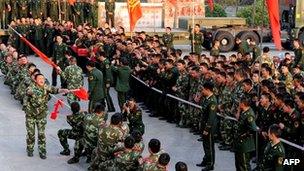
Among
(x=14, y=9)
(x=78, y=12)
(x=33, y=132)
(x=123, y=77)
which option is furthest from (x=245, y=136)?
(x=14, y=9)

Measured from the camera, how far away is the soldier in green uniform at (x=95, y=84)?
→ 1574cm

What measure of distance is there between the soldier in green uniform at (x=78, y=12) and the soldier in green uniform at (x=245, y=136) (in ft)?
61.3

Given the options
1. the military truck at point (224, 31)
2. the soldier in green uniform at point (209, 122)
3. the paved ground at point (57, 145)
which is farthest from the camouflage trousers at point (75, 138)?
the military truck at point (224, 31)

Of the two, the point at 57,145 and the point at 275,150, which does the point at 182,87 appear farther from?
the point at 275,150

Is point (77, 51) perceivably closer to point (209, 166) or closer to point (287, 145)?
point (209, 166)

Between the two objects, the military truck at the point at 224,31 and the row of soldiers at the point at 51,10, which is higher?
the row of soldiers at the point at 51,10

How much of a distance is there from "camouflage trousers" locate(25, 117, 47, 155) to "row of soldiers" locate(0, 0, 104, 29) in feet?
51.1

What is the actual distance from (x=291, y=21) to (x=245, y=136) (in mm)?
20875

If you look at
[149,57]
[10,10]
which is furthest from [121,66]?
[10,10]

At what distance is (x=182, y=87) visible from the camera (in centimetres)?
1548

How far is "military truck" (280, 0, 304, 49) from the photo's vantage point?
1193 inches

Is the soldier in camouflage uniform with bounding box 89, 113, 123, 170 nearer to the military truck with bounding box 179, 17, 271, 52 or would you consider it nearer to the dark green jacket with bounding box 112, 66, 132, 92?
the dark green jacket with bounding box 112, 66, 132, 92

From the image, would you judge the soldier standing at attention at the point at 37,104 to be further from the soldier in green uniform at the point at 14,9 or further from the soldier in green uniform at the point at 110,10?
the soldier in green uniform at the point at 110,10

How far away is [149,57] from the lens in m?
17.8
